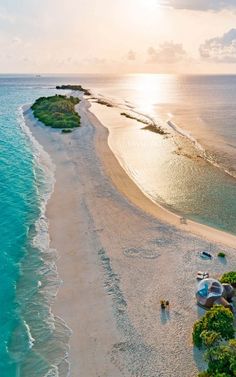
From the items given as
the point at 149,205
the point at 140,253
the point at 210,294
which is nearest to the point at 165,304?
the point at 210,294

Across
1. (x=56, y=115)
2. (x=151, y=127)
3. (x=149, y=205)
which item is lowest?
(x=151, y=127)

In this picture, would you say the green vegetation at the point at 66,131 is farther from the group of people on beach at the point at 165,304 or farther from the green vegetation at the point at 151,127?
the group of people on beach at the point at 165,304

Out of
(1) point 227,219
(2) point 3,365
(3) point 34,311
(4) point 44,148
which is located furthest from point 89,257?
(4) point 44,148

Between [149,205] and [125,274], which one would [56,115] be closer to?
[149,205]

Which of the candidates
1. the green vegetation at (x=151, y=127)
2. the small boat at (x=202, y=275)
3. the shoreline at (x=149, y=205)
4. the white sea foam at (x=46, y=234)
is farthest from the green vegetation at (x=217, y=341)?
the green vegetation at (x=151, y=127)

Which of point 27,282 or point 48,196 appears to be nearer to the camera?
point 27,282

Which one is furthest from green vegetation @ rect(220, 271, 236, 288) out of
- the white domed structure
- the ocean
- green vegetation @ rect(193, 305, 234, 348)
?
the ocean
